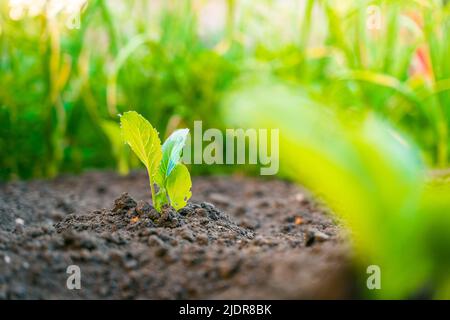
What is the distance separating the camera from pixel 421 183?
21.5 inches

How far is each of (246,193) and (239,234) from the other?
879mm

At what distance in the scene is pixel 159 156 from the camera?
895 mm

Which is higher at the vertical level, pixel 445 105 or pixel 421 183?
pixel 445 105

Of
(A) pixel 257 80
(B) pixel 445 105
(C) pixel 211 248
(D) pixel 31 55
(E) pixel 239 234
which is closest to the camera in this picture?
(C) pixel 211 248

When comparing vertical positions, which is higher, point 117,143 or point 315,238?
point 117,143

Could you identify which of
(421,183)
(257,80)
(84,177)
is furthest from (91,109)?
(421,183)

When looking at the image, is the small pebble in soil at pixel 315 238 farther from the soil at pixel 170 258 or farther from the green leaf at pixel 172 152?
the green leaf at pixel 172 152

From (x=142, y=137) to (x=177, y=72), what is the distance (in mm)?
1209

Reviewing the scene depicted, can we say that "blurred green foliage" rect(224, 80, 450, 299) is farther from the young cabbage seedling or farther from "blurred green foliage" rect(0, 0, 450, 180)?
"blurred green foliage" rect(0, 0, 450, 180)

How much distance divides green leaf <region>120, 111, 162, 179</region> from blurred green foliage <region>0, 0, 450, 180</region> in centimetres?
86

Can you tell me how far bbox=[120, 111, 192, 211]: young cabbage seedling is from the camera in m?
0.87

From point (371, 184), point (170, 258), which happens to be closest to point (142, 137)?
point (170, 258)

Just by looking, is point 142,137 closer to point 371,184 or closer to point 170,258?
point 170,258

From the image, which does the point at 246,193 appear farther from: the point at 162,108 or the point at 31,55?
the point at 31,55
